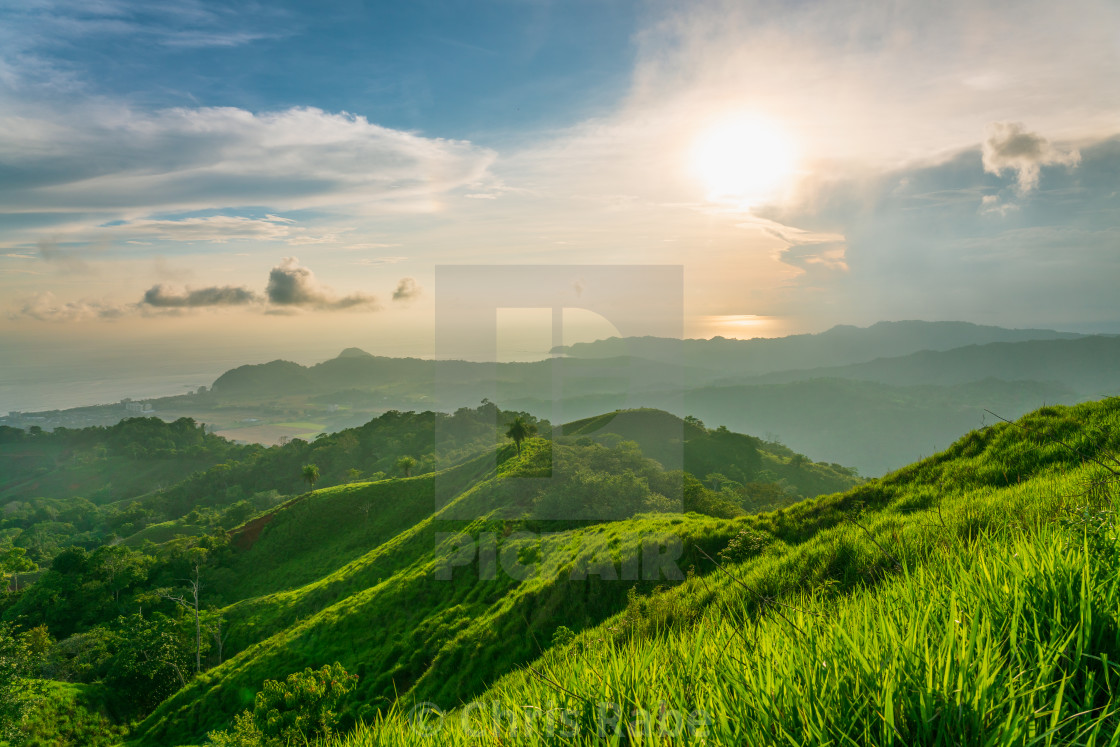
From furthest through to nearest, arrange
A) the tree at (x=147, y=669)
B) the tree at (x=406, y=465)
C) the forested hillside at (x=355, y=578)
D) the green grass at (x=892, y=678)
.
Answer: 1. the tree at (x=406, y=465)
2. the tree at (x=147, y=669)
3. the forested hillside at (x=355, y=578)
4. the green grass at (x=892, y=678)

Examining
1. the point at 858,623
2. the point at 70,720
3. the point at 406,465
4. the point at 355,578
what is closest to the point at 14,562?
the point at 70,720

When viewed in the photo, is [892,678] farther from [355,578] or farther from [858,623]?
[355,578]

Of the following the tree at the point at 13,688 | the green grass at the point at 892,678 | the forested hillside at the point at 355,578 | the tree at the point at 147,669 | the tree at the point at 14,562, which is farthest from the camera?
the tree at the point at 14,562

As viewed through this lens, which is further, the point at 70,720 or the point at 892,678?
the point at 70,720

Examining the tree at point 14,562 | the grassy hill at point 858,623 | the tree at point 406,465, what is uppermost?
the grassy hill at point 858,623

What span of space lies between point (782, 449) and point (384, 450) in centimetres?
9816

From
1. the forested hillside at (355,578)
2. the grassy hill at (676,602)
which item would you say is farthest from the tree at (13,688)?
the grassy hill at (676,602)

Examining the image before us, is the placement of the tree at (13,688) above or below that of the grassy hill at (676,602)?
below

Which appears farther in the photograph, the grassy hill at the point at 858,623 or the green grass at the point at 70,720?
the green grass at the point at 70,720

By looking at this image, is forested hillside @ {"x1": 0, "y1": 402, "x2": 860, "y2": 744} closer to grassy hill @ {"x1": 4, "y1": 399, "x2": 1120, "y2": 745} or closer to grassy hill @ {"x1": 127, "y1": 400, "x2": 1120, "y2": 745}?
grassy hill @ {"x1": 4, "y1": 399, "x2": 1120, "y2": 745}

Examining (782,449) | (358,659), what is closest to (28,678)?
(358,659)

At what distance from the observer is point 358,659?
27.5m

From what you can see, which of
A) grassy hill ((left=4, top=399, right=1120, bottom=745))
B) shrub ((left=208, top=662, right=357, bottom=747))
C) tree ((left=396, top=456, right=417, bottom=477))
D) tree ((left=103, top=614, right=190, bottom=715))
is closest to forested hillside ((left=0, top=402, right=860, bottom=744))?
tree ((left=103, top=614, right=190, bottom=715))

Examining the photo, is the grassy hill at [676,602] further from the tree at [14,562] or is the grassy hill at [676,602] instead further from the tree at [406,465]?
the tree at [406,465]
